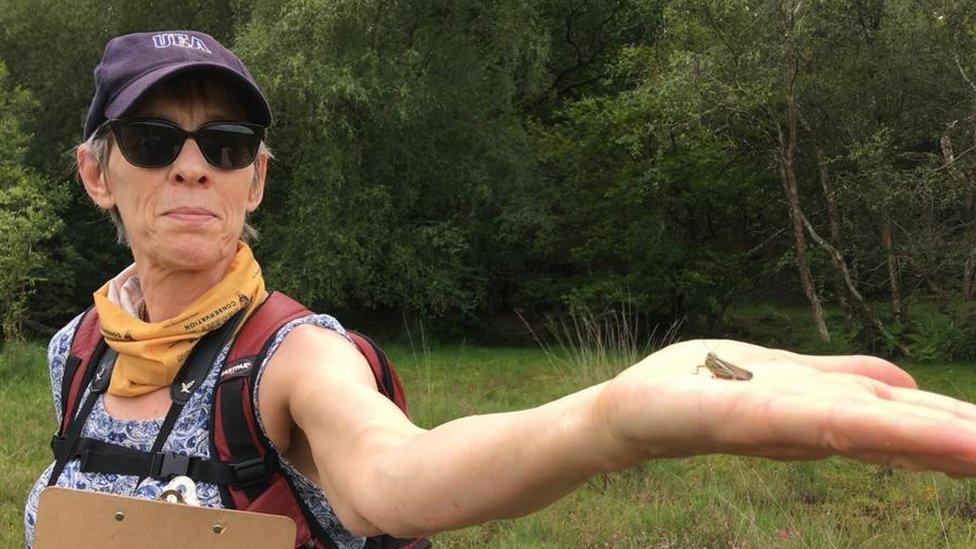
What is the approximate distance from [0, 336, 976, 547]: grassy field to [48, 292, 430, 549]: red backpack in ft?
8.67

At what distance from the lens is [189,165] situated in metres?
1.67

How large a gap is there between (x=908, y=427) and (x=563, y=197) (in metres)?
17.8

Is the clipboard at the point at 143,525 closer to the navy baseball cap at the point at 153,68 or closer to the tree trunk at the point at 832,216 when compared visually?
the navy baseball cap at the point at 153,68

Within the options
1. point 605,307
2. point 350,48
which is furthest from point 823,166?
point 350,48

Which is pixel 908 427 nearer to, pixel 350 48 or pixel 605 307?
pixel 350 48

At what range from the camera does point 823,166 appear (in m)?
14.3

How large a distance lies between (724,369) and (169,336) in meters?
1.10

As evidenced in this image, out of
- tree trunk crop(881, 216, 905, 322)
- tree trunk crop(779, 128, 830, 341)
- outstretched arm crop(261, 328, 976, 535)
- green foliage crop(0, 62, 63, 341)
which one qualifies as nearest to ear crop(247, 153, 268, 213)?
outstretched arm crop(261, 328, 976, 535)

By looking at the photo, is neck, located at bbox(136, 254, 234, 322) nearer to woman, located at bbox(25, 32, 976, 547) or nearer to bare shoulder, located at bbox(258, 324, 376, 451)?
woman, located at bbox(25, 32, 976, 547)

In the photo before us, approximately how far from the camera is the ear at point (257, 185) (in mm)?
1854

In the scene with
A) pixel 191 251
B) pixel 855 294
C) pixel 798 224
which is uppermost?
pixel 191 251

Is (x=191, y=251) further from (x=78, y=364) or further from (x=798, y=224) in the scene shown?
(x=798, y=224)

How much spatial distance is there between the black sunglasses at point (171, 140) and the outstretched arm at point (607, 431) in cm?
46

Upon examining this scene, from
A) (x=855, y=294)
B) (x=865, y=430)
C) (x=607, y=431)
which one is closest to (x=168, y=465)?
(x=607, y=431)
